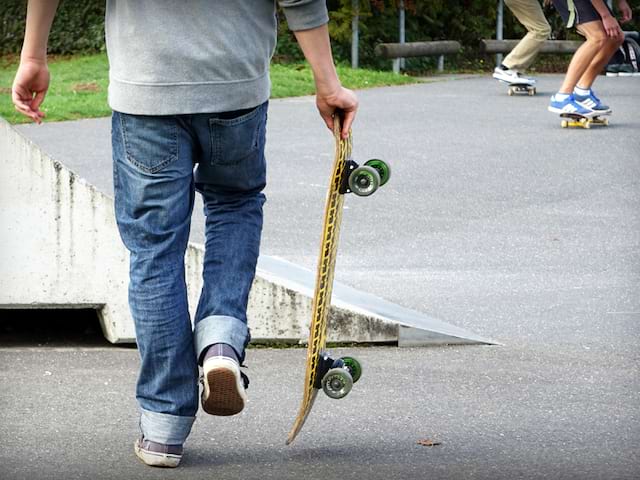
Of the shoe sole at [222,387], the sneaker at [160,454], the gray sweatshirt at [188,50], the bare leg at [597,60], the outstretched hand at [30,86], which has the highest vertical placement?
the gray sweatshirt at [188,50]

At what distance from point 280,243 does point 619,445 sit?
358 cm

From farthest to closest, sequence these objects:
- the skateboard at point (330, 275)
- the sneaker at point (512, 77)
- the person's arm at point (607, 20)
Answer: the sneaker at point (512, 77) → the person's arm at point (607, 20) → the skateboard at point (330, 275)

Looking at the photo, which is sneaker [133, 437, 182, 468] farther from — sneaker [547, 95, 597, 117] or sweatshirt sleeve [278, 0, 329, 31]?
sneaker [547, 95, 597, 117]

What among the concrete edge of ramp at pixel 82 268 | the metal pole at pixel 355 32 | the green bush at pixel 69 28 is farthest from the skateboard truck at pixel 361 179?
the green bush at pixel 69 28

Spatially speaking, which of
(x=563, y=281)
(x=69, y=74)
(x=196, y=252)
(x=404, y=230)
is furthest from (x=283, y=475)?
(x=69, y=74)

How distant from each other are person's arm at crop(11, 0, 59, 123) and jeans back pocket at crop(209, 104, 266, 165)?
1.54 ft

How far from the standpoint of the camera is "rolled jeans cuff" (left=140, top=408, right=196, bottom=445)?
3.60m

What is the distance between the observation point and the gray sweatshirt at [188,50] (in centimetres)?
341

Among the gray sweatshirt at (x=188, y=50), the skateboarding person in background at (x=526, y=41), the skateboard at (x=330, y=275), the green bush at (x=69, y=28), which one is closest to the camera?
the gray sweatshirt at (x=188, y=50)

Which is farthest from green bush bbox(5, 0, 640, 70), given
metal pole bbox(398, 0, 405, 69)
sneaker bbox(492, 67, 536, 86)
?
sneaker bbox(492, 67, 536, 86)

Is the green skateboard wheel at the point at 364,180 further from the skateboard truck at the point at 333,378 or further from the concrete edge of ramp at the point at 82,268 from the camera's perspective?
the concrete edge of ramp at the point at 82,268

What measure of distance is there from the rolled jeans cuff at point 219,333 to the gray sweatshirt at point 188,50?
23.1 inches

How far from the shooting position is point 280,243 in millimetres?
7242

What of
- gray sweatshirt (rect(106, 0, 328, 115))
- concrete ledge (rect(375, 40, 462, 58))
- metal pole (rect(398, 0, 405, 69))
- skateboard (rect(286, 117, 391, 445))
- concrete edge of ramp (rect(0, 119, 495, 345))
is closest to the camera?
gray sweatshirt (rect(106, 0, 328, 115))
